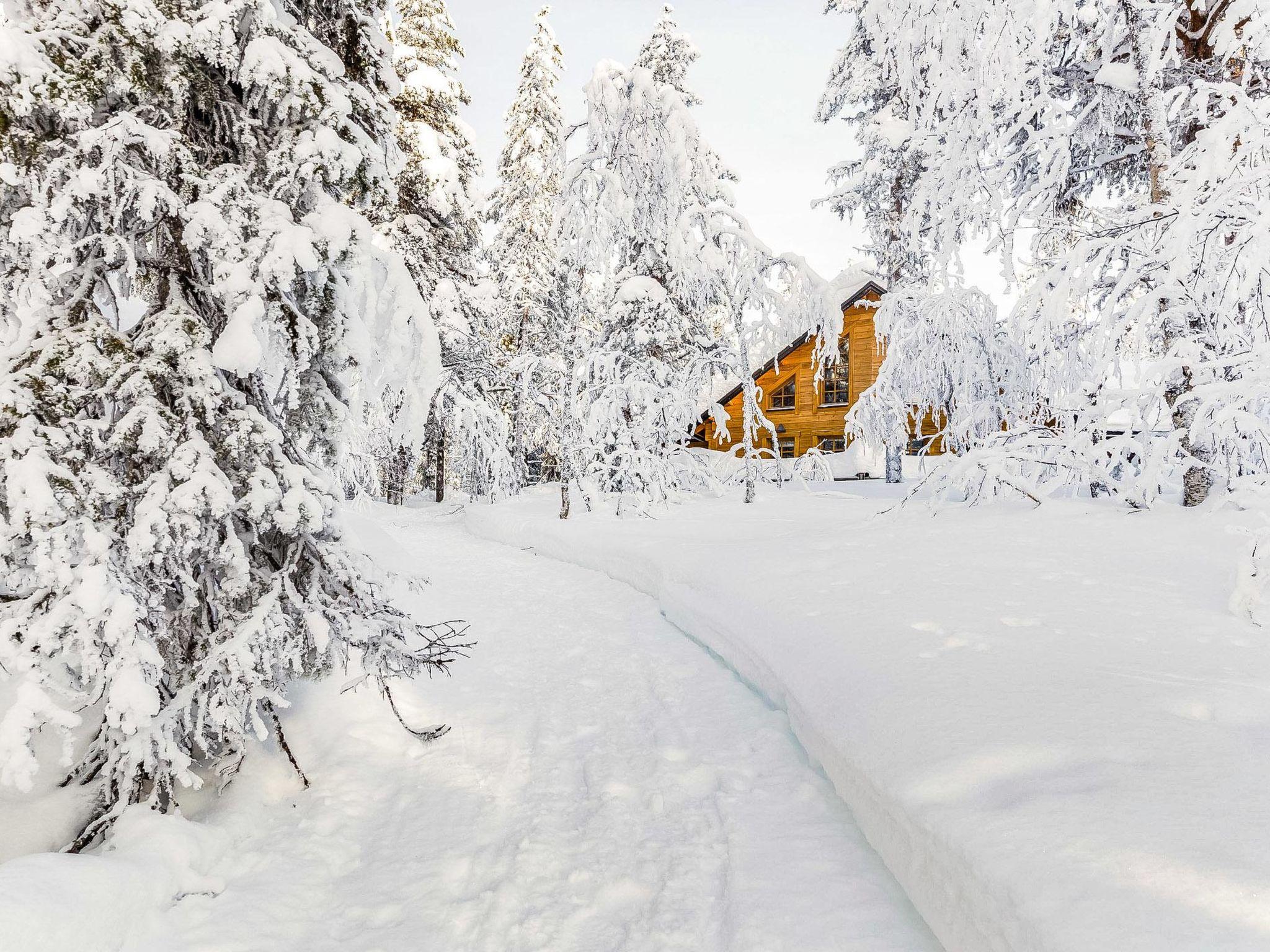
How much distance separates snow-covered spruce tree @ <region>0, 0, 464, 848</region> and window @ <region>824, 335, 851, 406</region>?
67.3 feet

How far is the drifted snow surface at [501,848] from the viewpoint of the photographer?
2111 millimetres

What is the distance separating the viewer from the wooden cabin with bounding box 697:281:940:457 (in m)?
20.7

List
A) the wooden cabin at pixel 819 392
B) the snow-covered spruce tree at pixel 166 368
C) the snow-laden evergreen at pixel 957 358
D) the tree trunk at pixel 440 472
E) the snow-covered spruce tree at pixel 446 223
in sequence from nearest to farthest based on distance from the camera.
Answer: the snow-covered spruce tree at pixel 166 368 < the snow-laden evergreen at pixel 957 358 < the snow-covered spruce tree at pixel 446 223 < the wooden cabin at pixel 819 392 < the tree trunk at pixel 440 472

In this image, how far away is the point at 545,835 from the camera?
107 inches

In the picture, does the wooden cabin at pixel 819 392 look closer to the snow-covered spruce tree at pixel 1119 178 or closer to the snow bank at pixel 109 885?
the snow-covered spruce tree at pixel 1119 178

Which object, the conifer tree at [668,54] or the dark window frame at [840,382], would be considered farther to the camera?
the dark window frame at [840,382]

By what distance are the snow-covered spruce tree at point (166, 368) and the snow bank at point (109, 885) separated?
0.66 ft

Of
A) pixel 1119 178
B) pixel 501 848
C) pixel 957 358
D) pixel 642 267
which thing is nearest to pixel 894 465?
pixel 957 358

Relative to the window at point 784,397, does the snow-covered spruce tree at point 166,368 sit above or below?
below

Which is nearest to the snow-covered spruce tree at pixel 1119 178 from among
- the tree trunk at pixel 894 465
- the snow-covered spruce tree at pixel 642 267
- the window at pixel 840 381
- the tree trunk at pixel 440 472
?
the snow-covered spruce tree at pixel 642 267

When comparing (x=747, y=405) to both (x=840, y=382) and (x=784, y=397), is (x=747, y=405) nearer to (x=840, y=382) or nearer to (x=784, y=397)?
(x=840, y=382)

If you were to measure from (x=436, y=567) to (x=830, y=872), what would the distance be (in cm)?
797

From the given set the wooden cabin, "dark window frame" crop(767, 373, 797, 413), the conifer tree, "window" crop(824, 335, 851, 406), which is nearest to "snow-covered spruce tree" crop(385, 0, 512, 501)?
the conifer tree

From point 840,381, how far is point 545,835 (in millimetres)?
21751
